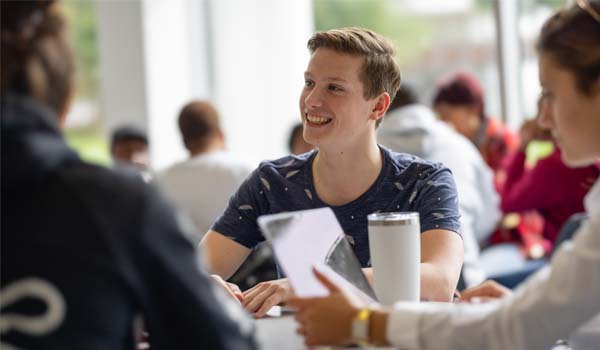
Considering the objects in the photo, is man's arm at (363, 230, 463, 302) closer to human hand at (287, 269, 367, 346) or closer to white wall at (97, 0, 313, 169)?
human hand at (287, 269, 367, 346)

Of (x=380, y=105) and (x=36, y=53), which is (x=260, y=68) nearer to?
(x=380, y=105)

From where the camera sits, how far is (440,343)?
4.56ft

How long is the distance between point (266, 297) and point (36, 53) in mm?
859

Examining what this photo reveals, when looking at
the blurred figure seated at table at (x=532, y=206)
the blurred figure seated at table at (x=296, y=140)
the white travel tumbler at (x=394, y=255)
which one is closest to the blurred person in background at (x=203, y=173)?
the blurred figure seated at table at (x=296, y=140)

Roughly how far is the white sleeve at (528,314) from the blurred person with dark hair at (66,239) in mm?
334

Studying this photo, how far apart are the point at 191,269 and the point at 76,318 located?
0.15 metres

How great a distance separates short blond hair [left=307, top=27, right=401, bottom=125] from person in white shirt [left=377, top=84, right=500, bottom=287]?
145 centimetres

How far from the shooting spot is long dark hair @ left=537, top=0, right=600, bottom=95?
1.40 meters

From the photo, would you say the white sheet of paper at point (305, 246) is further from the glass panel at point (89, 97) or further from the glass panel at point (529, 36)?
the glass panel at point (89, 97)

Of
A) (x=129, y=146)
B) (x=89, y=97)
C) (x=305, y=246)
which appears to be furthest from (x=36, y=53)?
(x=89, y=97)

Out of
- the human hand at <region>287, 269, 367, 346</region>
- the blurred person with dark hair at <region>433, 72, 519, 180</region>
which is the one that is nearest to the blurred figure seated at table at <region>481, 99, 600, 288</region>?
the blurred person with dark hair at <region>433, 72, 519, 180</region>

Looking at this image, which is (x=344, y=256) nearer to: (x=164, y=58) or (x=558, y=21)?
(x=558, y=21)

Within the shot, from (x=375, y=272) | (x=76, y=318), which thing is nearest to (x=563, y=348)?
(x=375, y=272)

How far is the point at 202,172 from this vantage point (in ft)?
14.2
